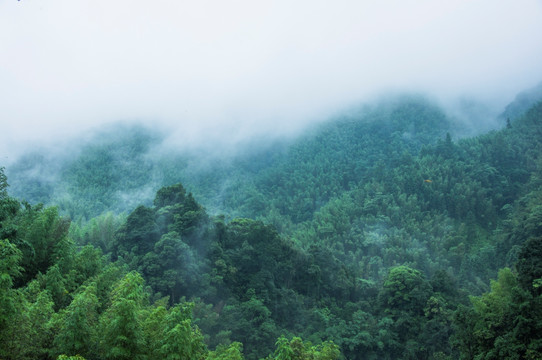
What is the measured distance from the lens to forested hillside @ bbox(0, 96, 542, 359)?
12.5 meters

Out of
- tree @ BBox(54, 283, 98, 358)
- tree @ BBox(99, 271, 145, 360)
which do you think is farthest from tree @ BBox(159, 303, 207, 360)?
tree @ BBox(54, 283, 98, 358)

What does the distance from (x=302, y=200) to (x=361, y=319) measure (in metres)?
33.6

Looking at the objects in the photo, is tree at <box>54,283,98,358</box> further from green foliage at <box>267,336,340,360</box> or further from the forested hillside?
green foliage at <box>267,336,340,360</box>

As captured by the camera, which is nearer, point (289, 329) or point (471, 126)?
point (289, 329)

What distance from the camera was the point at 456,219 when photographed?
5503 cm

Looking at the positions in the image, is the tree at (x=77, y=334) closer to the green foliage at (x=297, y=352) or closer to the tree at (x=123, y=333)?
the tree at (x=123, y=333)

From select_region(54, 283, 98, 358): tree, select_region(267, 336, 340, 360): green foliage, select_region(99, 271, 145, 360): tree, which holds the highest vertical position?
select_region(54, 283, 98, 358): tree

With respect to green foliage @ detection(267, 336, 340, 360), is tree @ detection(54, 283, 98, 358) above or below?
above

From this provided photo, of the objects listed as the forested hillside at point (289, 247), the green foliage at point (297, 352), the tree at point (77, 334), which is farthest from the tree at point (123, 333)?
the green foliage at point (297, 352)

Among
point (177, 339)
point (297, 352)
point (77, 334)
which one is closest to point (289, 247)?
point (297, 352)

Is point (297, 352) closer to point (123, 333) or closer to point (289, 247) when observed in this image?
point (123, 333)

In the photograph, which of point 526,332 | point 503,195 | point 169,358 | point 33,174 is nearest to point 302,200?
point 503,195

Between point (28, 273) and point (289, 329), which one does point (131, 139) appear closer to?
point (289, 329)

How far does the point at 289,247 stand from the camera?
3306 centimetres
